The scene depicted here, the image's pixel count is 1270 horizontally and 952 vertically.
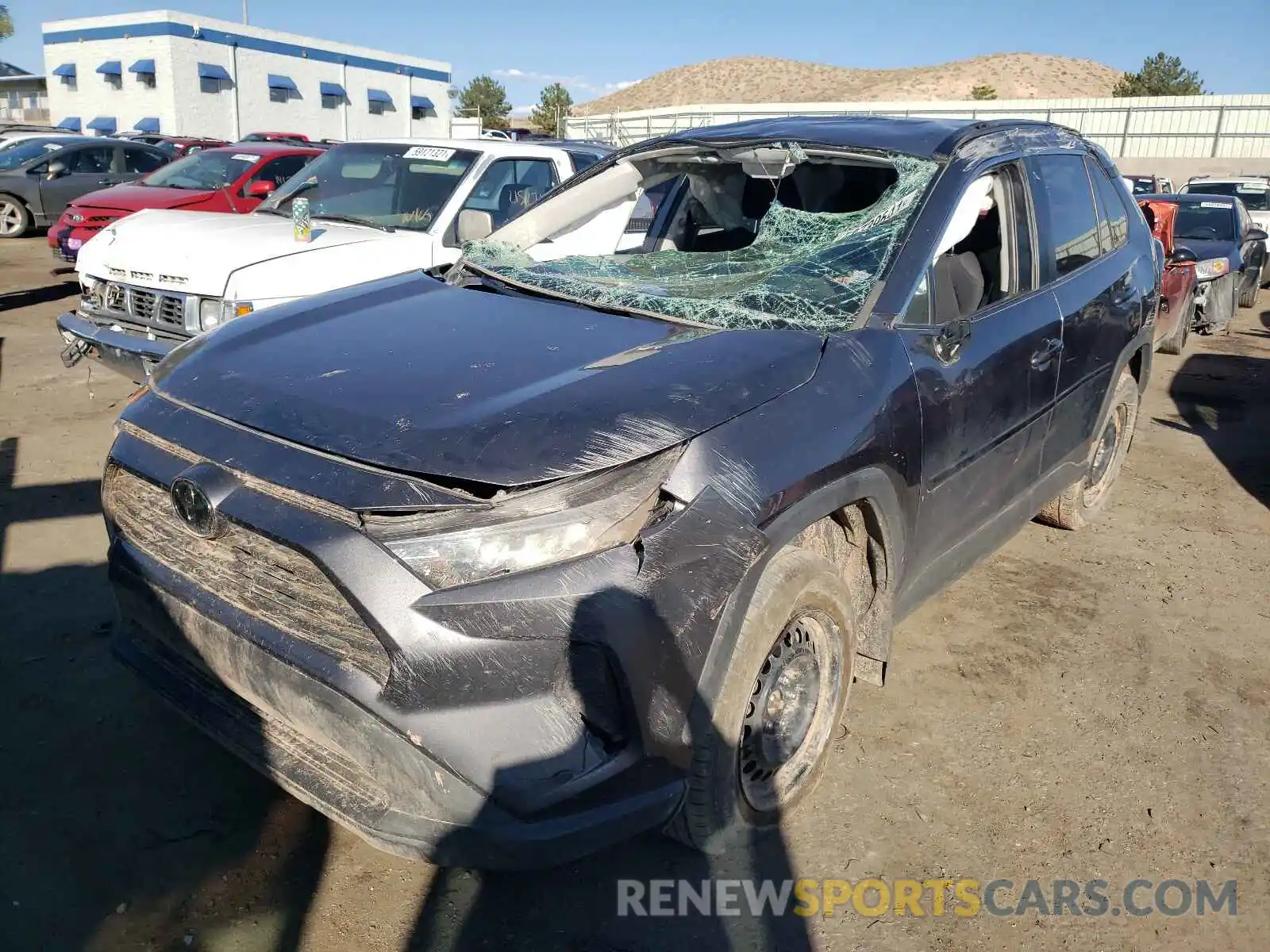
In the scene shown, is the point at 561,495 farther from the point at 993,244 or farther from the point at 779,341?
the point at 993,244

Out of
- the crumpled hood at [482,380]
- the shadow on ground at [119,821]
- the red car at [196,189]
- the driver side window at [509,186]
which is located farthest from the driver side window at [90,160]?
the crumpled hood at [482,380]

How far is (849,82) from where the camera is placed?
85500mm

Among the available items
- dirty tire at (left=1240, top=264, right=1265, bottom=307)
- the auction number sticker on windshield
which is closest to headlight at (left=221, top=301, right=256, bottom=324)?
the auction number sticker on windshield

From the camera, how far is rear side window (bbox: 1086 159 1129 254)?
4.52m

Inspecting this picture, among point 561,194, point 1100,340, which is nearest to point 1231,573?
point 1100,340

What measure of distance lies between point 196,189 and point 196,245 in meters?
5.31

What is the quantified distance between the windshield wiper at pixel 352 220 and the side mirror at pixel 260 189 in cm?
316

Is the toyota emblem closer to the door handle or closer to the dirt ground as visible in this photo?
the dirt ground

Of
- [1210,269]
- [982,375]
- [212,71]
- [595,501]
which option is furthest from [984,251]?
[212,71]

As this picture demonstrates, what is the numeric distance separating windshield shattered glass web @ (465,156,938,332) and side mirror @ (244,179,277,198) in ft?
22.7

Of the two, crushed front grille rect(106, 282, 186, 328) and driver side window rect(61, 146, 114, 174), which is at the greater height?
driver side window rect(61, 146, 114, 174)

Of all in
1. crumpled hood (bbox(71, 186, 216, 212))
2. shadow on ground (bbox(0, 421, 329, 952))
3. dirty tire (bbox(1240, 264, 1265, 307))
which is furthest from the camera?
dirty tire (bbox(1240, 264, 1265, 307))

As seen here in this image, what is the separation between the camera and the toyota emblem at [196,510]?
2367 mm

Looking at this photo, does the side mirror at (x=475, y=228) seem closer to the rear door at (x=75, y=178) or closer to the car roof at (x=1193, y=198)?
the car roof at (x=1193, y=198)
